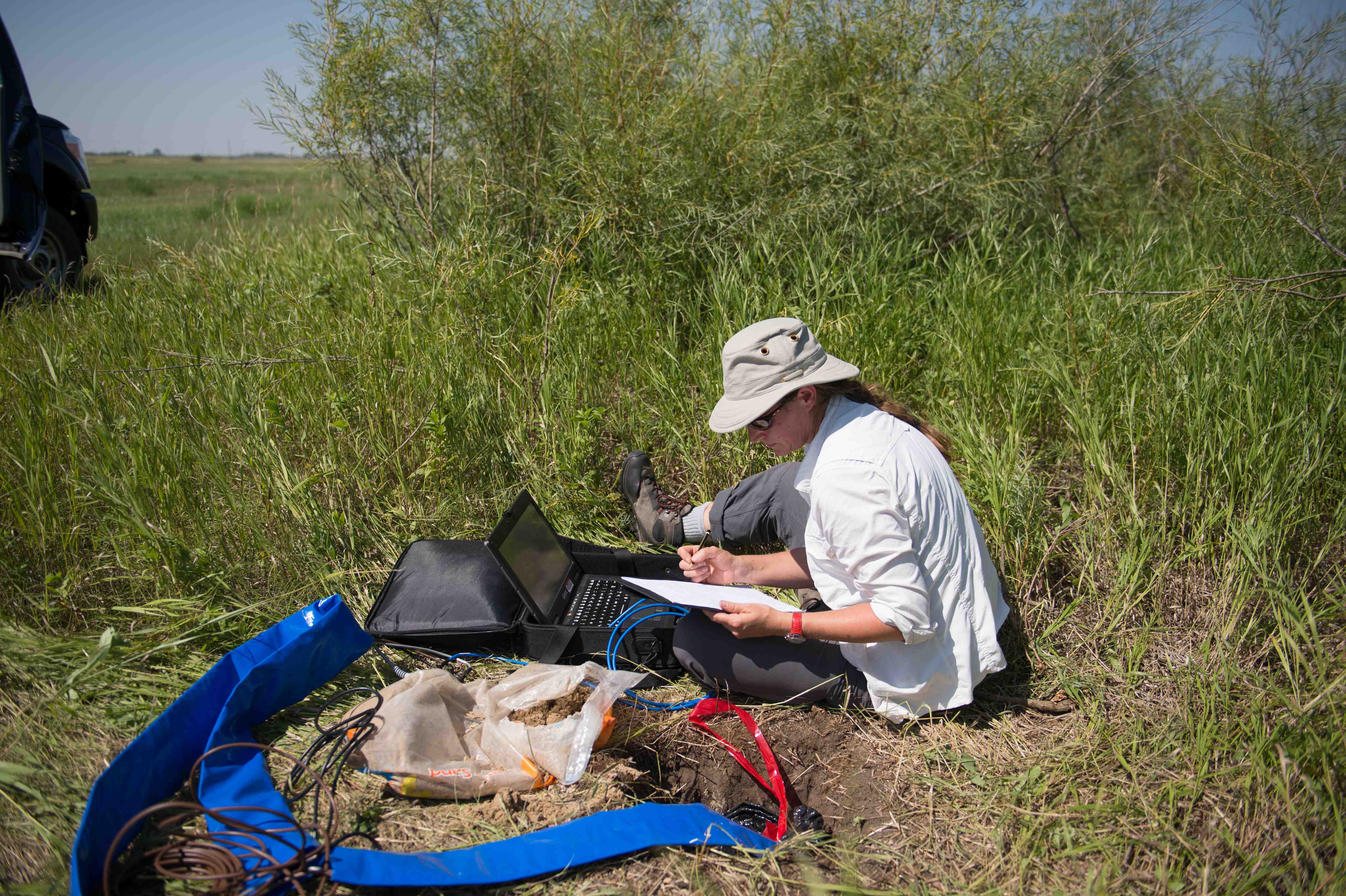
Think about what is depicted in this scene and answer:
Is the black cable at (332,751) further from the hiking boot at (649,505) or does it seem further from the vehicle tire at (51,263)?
the vehicle tire at (51,263)

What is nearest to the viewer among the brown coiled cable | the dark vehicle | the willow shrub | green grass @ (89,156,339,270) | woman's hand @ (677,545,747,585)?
the brown coiled cable

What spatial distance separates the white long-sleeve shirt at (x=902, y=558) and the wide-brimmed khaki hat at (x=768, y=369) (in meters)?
0.14

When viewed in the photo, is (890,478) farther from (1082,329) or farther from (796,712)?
(1082,329)

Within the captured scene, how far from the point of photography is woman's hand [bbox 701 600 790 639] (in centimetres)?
223

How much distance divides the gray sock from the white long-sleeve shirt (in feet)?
3.66

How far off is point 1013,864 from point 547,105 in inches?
183

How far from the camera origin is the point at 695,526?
344 centimetres

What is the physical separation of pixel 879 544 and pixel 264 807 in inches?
69.5

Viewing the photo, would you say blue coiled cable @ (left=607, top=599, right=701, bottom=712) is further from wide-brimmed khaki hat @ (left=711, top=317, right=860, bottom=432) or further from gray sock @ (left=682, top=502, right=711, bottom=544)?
wide-brimmed khaki hat @ (left=711, top=317, right=860, bottom=432)

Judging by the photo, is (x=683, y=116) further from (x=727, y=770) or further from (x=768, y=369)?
(x=727, y=770)

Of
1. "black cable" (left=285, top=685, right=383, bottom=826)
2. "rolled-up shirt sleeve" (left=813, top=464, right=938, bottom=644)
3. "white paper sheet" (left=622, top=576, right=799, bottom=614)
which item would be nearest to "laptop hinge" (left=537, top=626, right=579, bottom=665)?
"white paper sheet" (left=622, top=576, right=799, bottom=614)

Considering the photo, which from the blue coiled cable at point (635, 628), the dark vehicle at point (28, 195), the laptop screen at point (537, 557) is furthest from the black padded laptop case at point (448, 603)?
the dark vehicle at point (28, 195)

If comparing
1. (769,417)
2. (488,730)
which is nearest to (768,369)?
(769,417)

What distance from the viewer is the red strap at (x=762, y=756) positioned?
2.13 metres
